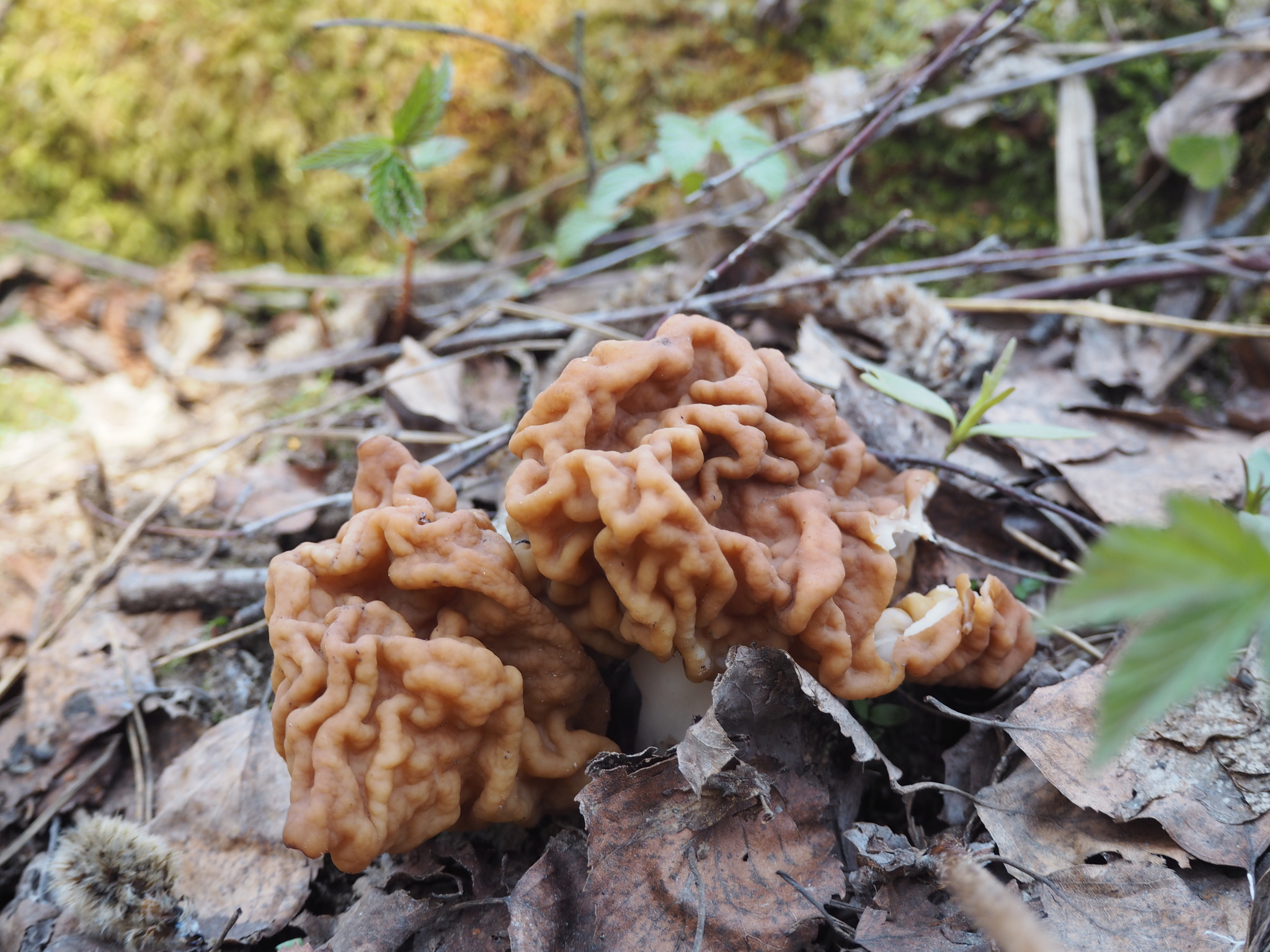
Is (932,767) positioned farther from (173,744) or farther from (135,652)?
(135,652)

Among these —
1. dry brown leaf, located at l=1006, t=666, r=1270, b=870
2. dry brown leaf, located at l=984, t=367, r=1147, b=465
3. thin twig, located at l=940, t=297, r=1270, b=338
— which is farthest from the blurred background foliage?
dry brown leaf, located at l=1006, t=666, r=1270, b=870

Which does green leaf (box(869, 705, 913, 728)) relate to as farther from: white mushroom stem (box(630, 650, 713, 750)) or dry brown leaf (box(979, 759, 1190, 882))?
white mushroom stem (box(630, 650, 713, 750))

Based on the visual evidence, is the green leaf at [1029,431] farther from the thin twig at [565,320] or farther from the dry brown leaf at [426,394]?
the dry brown leaf at [426,394]

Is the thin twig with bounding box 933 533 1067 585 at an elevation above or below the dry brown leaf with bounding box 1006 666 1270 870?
above

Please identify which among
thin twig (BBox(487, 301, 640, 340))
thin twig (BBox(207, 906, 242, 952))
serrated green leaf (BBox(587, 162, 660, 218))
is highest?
serrated green leaf (BBox(587, 162, 660, 218))

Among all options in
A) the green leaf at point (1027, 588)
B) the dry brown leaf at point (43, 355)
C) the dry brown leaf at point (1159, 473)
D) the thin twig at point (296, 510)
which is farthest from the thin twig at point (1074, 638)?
the dry brown leaf at point (43, 355)

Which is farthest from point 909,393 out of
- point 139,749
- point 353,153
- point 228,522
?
point 139,749

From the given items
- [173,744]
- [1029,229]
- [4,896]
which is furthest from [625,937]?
[1029,229]
